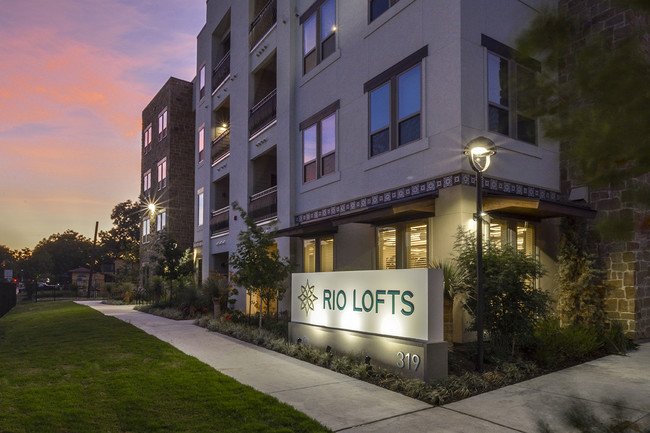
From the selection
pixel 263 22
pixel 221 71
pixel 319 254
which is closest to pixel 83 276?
pixel 221 71

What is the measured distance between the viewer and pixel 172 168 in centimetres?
3145

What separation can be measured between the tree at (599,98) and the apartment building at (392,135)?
514 cm

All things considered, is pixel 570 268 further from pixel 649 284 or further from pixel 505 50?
pixel 505 50

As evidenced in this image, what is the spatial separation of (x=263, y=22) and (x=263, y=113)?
12.4 feet

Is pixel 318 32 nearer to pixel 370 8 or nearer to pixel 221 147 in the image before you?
pixel 370 8

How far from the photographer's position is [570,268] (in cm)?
1096

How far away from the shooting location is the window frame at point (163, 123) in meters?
32.6

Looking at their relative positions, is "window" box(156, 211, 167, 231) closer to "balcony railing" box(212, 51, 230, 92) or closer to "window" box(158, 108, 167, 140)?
"window" box(158, 108, 167, 140)

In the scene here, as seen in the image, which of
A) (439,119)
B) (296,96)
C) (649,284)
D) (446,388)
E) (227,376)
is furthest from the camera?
(296,96)

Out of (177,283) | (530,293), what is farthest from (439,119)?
(177,283)

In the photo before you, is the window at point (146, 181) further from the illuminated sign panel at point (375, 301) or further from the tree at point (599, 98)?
the tree at point (599, 98)

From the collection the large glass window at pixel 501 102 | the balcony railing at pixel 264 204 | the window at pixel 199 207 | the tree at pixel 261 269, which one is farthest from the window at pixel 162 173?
the large glass window at pixel 501 102

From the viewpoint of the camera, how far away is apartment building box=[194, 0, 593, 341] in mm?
10328

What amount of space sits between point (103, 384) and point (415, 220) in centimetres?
722
